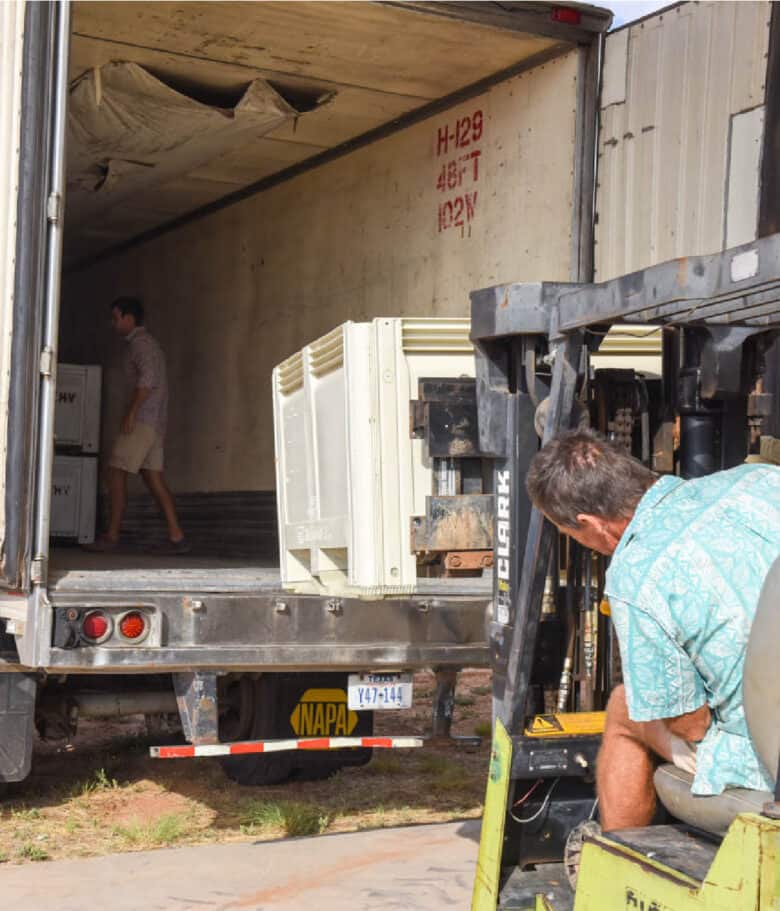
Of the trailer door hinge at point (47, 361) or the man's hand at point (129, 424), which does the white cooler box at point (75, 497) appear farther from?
the trailer door hinge at point (47, 361)

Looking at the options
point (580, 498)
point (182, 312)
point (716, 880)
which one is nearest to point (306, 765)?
point (580, 498)

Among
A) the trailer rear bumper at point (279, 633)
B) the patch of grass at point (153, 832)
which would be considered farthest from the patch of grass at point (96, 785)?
the trailer rear bumper at point (279, 633)

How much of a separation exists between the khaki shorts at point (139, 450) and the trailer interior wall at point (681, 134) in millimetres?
4325

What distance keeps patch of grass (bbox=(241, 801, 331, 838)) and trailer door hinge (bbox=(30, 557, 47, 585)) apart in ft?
4.96

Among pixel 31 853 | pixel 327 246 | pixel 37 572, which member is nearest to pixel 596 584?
pixel 37 572

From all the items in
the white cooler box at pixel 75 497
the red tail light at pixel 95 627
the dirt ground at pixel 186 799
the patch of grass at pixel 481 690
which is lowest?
the patch of grass at pixel 481 690

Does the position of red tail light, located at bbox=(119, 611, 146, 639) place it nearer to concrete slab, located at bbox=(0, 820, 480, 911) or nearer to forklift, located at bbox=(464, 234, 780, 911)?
concrete slab, located at bbox=(0, 820, 480, 911)

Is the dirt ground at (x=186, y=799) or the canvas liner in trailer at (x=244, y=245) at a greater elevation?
the canvas liner in trailer at (x=244, y=245)

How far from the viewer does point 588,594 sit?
4457mm

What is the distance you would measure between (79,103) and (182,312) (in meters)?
3.45

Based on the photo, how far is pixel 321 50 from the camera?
7.25 m

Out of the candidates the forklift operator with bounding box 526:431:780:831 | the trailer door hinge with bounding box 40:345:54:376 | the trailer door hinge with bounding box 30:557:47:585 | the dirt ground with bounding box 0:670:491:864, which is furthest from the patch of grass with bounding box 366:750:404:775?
the forklift operator with bounding box 526:431:780:831

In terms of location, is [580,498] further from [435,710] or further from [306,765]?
[306,765]

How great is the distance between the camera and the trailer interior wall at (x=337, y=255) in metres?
6.95
